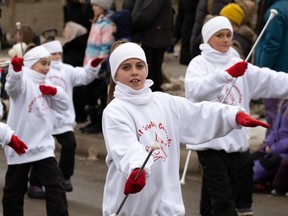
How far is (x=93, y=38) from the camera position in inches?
444

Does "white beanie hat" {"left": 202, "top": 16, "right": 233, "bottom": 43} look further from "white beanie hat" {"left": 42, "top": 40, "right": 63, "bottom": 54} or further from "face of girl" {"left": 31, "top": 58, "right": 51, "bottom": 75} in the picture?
"white beanie hat" {"left": 42, "top": 40, "right": 63, "bottom": 54}

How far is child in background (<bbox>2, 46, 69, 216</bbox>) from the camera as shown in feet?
26.2

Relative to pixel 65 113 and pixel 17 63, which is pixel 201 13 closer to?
pixel 65 113

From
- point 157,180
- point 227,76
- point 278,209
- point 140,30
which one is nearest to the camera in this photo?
point 157,180

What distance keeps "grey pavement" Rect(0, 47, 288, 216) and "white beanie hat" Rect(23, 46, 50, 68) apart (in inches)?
53.3

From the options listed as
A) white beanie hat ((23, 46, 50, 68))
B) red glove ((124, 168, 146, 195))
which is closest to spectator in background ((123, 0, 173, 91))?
white beanie hat ((23, 46, 50, 68))

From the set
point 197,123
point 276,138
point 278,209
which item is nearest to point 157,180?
point 197,123

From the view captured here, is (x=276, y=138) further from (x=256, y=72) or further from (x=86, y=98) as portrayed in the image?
(x=86, y=98)

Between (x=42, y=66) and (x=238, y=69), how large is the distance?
205cm

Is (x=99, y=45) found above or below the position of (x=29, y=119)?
below

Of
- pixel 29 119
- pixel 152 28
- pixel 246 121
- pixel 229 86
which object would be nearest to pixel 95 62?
pixel 152 28

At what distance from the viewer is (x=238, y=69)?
23.5ft

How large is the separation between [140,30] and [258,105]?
182 cm

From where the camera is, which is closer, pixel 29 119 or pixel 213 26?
pixel 213 26
